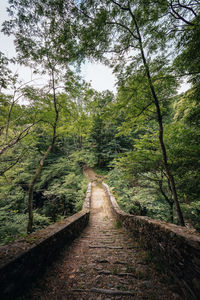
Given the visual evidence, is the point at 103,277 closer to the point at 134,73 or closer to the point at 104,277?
the point at 104,277

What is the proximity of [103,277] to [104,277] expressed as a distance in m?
0.02

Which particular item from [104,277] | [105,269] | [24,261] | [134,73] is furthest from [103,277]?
[134,73]

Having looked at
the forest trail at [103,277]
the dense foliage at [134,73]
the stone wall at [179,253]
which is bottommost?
the forest trail at [103,277]

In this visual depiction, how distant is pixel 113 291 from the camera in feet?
5.83

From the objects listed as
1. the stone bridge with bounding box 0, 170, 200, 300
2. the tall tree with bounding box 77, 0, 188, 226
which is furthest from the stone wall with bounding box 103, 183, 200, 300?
the tall tree with bounding box 77, 0, 188, 226

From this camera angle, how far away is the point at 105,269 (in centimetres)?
234

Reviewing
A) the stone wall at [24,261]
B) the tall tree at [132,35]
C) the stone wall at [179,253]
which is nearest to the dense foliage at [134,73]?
the tall tree at [132,35]

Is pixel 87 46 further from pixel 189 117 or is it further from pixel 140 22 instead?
pixel 189 117

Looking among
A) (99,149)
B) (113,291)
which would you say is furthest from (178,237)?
(99,149)

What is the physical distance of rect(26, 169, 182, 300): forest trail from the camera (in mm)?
1725

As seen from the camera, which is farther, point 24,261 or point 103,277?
point 103,277

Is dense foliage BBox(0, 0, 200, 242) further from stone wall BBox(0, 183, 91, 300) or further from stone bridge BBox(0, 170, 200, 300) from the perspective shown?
stone wall BBox(0, 183, 91, 300)

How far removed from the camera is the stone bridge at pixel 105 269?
1616 millimetres

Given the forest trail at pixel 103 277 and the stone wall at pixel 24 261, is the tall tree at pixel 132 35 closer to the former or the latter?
the forest trail at pixel 103 277
